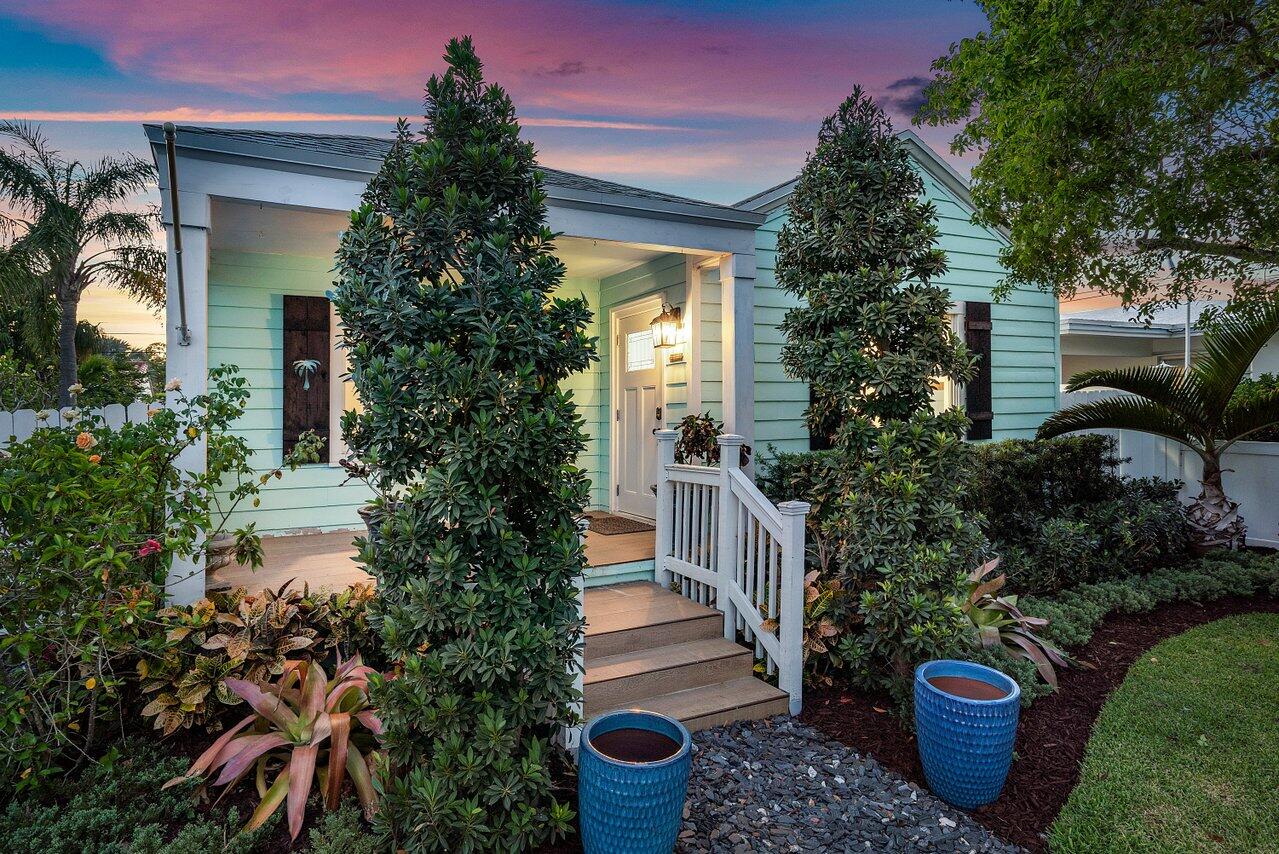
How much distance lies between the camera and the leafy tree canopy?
153 inches

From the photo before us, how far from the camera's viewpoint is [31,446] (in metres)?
2.49

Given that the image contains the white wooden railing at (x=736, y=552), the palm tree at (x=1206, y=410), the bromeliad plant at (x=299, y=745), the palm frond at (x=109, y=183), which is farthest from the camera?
the palm frond at (x=109, y=183)

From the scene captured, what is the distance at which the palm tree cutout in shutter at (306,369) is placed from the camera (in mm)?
5289

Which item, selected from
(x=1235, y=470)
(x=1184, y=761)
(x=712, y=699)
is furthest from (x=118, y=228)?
(x=1235, y=470)

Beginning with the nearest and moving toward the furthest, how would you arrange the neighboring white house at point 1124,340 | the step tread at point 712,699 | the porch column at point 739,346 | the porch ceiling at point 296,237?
1. the step tread at point 712,699
2. the porch ceiling at point 296,237
3. the porch column at point 739,346
4. the neighboring white house at point 1124,340

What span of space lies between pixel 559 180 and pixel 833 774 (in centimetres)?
425

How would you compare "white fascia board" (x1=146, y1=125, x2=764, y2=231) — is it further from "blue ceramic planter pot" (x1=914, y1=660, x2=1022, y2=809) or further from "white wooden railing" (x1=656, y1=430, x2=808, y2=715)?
"blue ceramic planter pot" (x1=914, y1=660, x2=1022, y2=809)

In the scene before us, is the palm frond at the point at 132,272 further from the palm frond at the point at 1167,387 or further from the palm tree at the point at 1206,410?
the palm frond at the point at 1167,387

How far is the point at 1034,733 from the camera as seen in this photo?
328 centimetres

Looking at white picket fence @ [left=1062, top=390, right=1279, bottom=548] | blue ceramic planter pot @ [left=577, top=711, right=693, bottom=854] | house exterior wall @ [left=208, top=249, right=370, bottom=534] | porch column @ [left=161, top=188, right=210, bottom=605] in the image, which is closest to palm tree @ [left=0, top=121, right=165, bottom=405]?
house exterior wall @ [left=208, top=249, right=370, bottom=534]

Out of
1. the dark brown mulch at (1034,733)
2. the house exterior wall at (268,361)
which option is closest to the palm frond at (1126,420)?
the dark brown mulch at (1034,733)

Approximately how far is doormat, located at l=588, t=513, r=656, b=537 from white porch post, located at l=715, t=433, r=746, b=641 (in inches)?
59.5

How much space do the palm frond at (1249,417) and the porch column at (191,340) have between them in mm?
8353

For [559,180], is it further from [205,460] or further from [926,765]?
[926,765]
